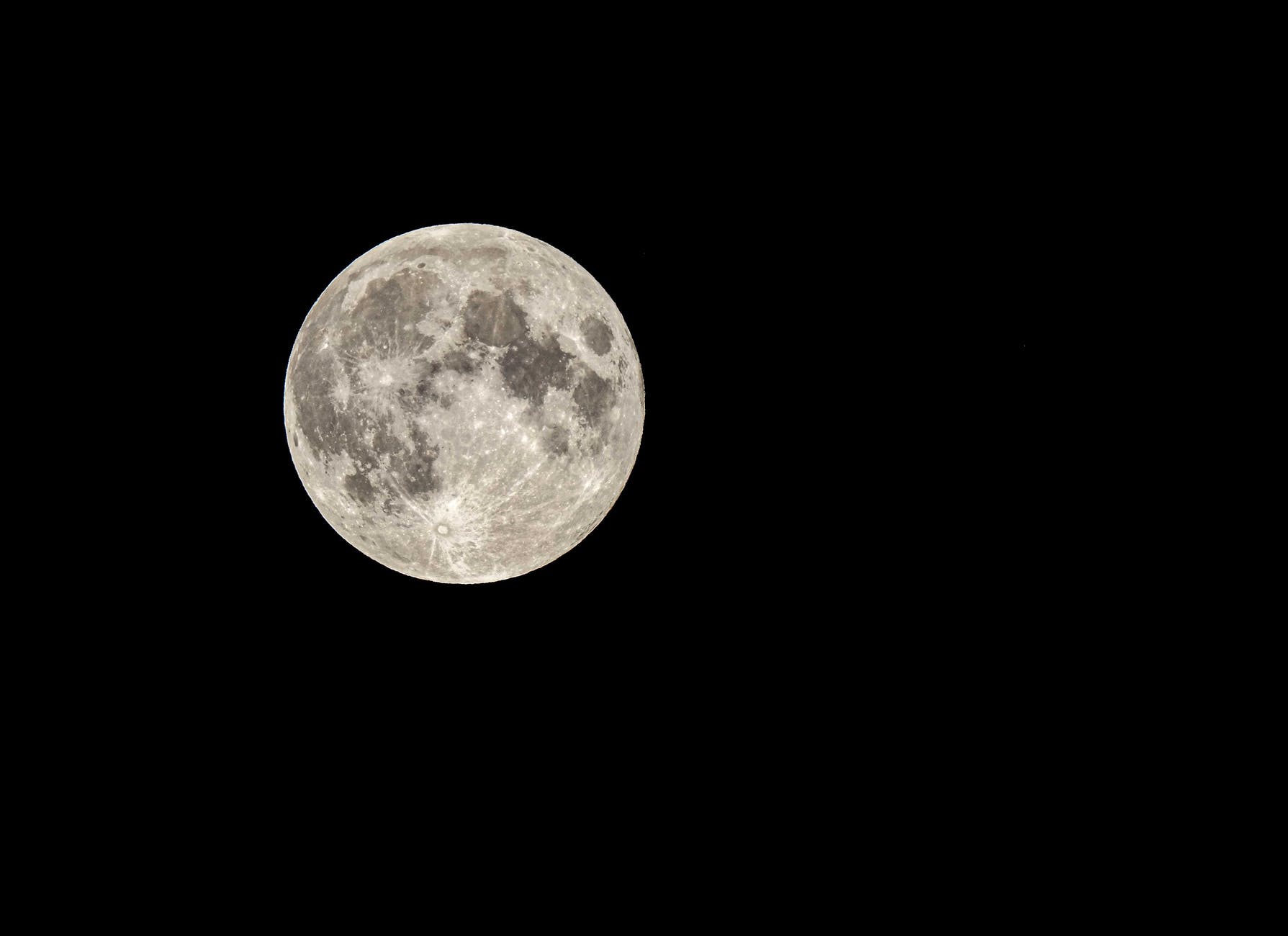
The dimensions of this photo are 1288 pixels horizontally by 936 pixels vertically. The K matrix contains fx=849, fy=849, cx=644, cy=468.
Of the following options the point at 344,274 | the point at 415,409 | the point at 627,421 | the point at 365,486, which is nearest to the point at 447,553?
the point at 365,486

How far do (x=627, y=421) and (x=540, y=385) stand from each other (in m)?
0.69

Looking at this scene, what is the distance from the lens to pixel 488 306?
4336 mm

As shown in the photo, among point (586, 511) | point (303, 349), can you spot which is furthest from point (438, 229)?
point (586, 511)

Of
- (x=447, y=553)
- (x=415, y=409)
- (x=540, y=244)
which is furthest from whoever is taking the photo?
(x=540, y=244)

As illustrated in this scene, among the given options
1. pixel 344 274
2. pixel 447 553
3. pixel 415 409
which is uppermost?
pixel 344 274

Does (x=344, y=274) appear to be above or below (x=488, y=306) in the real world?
above

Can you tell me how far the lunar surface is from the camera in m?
4.22

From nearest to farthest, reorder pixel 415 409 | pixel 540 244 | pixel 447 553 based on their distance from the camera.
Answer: pixel 415 409 < pixel 447 553 < pixel 540 244

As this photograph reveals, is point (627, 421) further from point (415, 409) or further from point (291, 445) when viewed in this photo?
point (291, 445)

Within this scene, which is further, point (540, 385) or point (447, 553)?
point (447, 553)

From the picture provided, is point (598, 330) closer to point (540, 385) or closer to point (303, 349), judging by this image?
point (540, 385)

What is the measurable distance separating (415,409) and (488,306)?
65 cm

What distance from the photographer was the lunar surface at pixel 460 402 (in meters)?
4.22

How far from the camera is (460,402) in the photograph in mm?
4184
